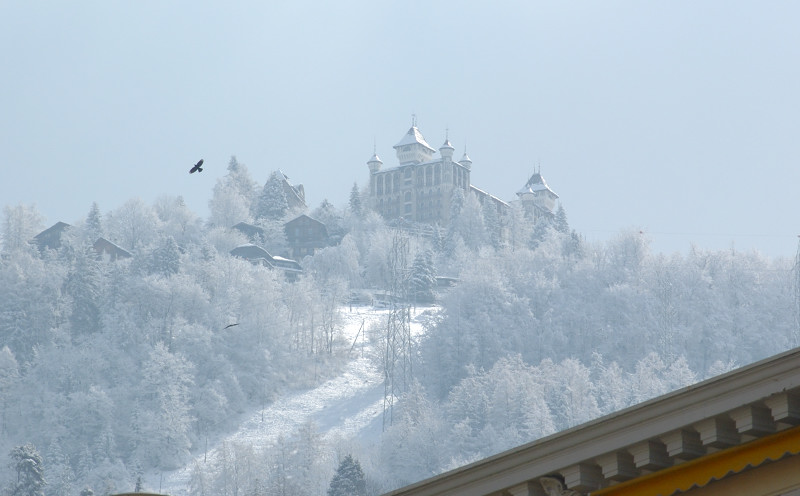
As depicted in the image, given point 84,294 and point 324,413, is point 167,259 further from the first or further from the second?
point 324,413

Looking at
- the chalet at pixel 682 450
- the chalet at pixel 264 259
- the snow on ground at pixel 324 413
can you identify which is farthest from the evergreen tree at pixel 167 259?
the chalet at pixel 682 450

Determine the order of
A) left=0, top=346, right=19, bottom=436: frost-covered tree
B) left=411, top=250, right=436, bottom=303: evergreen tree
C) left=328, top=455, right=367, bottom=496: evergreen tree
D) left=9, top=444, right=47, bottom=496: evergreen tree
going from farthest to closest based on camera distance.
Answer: left=411, top=250, right=436, bottom=303: evergreen tree → left=0, top=346, right=19, bottom=436: frost-covered tree → left=9, top=444, right=47, bottom=496: evergreen tree → left=328, top=455, right=367, bottom=496: evergreen tree

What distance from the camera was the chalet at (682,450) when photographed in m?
12.0

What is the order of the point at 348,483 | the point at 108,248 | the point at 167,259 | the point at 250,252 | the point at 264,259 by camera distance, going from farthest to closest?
1. the point at 250,252
2. the point at 264,259
3. the point at 108,248
4. the point at 167,259
5. the point at 348,483

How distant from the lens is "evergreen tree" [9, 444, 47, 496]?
394 feet

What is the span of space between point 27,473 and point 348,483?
33.6 m

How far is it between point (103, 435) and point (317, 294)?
116 feet

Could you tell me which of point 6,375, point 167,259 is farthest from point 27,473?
Answer: point 167,259

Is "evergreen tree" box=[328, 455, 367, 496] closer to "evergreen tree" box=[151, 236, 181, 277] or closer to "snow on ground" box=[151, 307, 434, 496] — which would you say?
"snow on ground" box=[151, 307, 434, 496]

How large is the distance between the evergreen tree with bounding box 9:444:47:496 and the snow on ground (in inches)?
374

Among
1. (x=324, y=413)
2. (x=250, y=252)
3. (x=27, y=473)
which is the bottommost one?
(x=27, y=473)

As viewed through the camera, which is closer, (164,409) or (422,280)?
(164,409)

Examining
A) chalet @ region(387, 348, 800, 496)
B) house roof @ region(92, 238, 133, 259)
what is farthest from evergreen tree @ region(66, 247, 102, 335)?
chalet @ region(387, 348, 800, 496)

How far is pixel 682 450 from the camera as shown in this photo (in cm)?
1257
